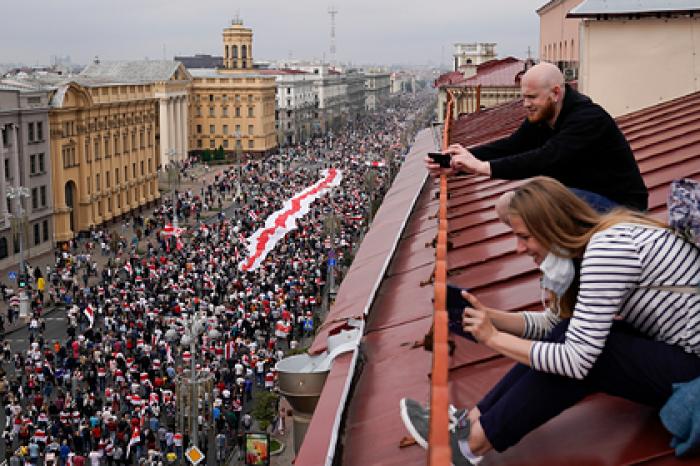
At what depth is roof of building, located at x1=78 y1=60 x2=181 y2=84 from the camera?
82.0m

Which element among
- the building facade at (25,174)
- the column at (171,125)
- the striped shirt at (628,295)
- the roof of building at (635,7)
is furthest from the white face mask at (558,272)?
the column at (171,125)

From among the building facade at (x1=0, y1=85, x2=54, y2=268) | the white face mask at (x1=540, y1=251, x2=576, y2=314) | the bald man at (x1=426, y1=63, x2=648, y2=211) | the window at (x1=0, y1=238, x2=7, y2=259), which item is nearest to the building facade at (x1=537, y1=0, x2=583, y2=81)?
the bald man at (x1=426, y1=63, x2=648, y2=211)

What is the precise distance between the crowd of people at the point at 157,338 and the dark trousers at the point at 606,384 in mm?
15928

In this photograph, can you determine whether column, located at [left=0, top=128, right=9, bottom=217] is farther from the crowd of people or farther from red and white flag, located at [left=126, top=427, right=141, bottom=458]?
red and white flag, located at [left=126, top=427, right=141, bottom=458]

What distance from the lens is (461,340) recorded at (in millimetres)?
5680

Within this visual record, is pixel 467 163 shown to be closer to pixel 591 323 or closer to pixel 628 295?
pixel 628 295

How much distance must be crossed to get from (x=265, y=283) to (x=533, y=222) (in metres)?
30.7

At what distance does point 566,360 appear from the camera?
3.61 m

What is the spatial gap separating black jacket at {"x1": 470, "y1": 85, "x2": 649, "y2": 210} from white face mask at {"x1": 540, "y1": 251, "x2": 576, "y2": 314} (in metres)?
1.56

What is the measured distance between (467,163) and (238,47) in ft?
359

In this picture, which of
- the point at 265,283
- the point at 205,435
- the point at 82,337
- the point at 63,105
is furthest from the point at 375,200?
the point at 205,435

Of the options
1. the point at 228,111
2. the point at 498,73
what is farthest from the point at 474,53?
the point at 498,73

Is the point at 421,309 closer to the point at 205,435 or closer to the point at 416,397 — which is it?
the point at 416,397

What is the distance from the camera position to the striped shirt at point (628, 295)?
11.7 feet
